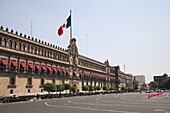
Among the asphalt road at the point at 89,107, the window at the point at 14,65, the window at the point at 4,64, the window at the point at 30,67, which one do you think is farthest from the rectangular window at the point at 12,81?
the asphalt road at the point at 89,107

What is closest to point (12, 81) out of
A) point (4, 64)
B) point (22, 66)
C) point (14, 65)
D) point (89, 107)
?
point (14, 65)

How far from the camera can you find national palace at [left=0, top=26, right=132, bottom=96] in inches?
1751

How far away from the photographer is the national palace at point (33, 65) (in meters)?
44.5

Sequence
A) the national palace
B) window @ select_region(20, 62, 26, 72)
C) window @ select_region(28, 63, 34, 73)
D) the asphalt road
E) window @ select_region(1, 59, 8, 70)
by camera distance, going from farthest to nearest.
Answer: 1. window @ select_region(28, 63, 34, 73)
2. window @ select_region(20, 62, 26, 72)
3. the national palace
4. window @ select_region(1, 59, 8, 70)
5. the asphalt road

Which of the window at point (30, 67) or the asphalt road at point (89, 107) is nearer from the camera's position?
the asphalt road at point (89, 107)

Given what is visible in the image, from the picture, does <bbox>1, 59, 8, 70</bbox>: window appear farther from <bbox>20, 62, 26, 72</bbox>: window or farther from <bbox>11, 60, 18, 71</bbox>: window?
<bbox>20, 62, 26, 72</bbox>: window

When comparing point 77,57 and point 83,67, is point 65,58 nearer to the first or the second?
point 77,57

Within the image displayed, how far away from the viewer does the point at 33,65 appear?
53.4 m

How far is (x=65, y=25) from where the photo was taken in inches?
1909

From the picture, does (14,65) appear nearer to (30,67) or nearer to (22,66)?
(22,66)

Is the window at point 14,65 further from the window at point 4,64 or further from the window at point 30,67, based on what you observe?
the window at point 30,67

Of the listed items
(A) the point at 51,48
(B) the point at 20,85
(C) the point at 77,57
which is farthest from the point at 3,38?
(C) the point at 77,57

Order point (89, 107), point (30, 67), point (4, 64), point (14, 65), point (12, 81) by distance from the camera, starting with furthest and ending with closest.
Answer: point (30, 67) → point (12, 81) → point (14, 65) → point (4, 64) → point (89, 107)

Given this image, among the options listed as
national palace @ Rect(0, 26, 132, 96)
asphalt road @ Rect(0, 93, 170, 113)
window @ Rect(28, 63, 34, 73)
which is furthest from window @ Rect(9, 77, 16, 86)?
asphalt road @ Rect(0, 93, 170, 113)
